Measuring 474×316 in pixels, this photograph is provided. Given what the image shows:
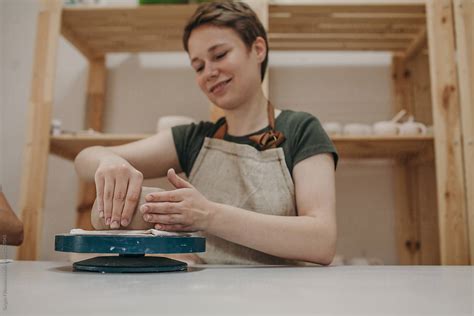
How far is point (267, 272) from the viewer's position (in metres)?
0.80

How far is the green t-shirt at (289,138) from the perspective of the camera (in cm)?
117

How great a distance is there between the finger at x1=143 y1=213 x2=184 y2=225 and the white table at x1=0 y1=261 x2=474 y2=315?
0.12m

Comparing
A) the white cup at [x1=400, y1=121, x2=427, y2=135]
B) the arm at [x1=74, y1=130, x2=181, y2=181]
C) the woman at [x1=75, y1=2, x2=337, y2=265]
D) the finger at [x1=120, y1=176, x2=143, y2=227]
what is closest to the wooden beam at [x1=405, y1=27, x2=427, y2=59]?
the white cup at [x1=400, y1=121, x2=427, y2=135]

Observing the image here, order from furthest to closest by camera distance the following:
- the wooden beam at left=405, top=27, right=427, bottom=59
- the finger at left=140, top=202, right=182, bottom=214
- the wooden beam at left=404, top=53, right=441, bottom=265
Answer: the wooden beam at left=404, top=53, right=441, bottom=265 → the wooden beam at left=405, top=27, right=427, bottom=59 → the finger at left=140, top=202, right=182, bottom=214

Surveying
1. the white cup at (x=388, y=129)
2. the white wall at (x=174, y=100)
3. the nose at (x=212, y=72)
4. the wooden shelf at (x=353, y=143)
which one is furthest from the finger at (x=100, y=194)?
the white wall at (x=174, y=100)

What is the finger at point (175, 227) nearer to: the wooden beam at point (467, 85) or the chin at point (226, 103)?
the chin at point (226, 103)

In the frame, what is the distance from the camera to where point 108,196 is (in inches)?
34.7

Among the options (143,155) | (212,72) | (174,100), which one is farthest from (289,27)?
(143,155)

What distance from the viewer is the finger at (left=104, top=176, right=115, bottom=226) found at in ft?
2.87

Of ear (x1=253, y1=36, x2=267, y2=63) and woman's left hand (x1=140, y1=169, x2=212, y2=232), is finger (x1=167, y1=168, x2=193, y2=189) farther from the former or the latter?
ear (x1=253, y1=36, x2=267, y2=63)

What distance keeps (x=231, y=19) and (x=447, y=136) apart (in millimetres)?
942

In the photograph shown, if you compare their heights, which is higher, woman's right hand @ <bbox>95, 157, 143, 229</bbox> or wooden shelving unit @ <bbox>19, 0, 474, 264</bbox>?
wooden shelving unit @ <bbox>19, 0, 474, 264</bbox>

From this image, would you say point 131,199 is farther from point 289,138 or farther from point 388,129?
point 388,129

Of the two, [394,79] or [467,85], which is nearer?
[467,85]
